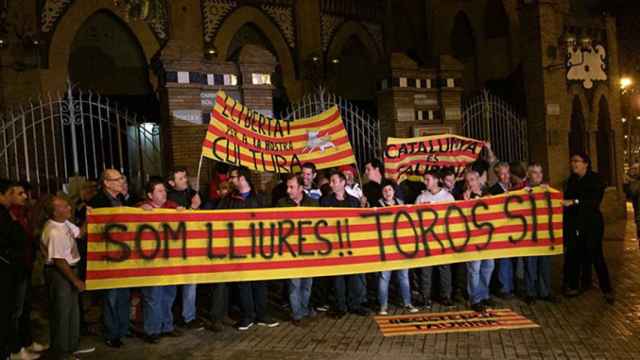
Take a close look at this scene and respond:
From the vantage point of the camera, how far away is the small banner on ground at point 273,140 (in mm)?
7918

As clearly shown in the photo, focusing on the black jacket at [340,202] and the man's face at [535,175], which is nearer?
the black jacket at [340,202]

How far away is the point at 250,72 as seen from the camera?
1115 cm

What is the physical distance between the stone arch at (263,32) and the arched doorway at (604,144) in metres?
9.29

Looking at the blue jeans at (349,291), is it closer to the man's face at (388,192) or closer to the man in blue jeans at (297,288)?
the man in blue jeans at (297,288)

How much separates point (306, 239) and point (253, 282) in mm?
849

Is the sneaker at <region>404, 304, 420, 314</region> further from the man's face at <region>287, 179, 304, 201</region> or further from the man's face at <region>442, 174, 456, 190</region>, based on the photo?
the man's face at <region>287, 179, 304, 201</region>

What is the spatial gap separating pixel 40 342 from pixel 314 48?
1405 centimetres

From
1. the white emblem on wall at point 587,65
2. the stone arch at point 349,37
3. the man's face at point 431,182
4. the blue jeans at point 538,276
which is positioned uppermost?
the stone arch at point 349,37

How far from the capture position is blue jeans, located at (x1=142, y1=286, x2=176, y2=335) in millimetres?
6777

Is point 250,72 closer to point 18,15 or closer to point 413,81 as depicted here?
point 413,81

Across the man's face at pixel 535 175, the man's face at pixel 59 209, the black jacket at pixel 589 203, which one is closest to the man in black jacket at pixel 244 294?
the man's face at pixel 59 209

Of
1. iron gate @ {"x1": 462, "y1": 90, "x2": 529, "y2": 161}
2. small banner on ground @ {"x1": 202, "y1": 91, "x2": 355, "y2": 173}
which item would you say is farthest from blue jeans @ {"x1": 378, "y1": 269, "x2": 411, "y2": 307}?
iron gate @ {"x1": 462, "y1": 90, "x2": 529, "y2": 161}

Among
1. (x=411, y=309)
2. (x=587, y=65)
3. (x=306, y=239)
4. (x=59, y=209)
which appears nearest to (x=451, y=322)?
(x=411, y=309)

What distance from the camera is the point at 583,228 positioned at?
25.7 feet
